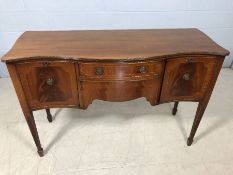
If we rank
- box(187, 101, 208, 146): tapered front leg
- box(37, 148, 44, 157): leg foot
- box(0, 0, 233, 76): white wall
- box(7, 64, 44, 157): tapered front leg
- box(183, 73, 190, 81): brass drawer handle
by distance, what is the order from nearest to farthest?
box(7, 64, 44, 157): tapered front leg, box(183, 73, 190, 81): brass drawer handle, box(187, 101, 208, 146): tapered front leg, box(37, 148, 44, 157): leg foot, box(0, 0, 233, 76): white wall

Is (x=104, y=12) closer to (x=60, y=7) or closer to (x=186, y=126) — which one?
(x=60, y=7)

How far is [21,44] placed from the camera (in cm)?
108

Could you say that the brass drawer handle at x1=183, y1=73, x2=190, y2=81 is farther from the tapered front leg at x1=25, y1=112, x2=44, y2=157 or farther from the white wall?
the white wall

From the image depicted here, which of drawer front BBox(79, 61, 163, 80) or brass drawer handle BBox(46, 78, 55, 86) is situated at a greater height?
drawer front BBox(79, 61, 163, 80)

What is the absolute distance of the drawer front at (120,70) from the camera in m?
0.98

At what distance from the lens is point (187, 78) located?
1.10 metres

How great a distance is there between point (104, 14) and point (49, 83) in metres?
1.11

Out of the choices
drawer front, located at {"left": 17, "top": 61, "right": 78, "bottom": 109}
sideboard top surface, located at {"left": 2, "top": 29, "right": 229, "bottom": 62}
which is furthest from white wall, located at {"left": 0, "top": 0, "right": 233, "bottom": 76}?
drawer front, located at {"left": 17, "top": 61, "right": 78, "bottom": 109}

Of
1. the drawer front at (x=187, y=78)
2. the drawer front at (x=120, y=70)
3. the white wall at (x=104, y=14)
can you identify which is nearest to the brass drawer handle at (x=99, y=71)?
the drawer front at (x=120, y=70)

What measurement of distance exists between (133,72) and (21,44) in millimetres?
630

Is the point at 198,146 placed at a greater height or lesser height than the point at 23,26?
lesser

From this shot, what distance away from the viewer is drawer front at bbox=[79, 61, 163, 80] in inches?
38.6

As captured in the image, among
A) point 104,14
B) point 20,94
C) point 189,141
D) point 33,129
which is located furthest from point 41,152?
point 104,14

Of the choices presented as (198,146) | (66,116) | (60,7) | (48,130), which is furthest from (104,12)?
(198,146)
